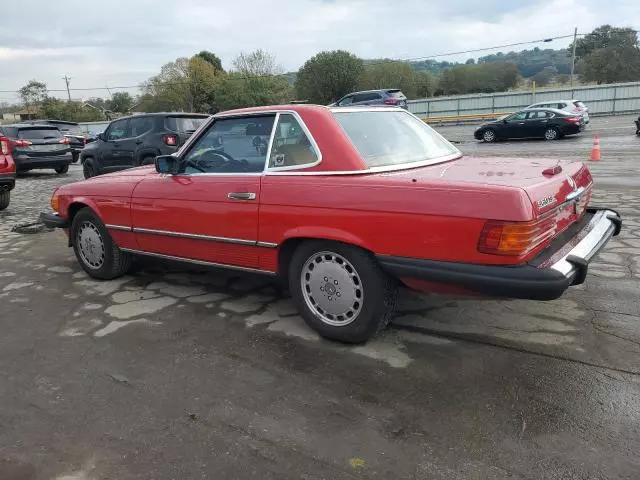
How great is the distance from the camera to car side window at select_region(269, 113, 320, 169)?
346 cm

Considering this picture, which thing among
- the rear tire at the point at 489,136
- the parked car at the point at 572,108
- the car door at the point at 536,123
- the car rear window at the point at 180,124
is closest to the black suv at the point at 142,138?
the car rear window at the point at 180,124

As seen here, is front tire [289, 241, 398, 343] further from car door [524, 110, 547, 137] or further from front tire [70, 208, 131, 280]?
car door [524, 110, 547, 137]

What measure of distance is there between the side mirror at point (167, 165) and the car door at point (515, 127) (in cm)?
1909

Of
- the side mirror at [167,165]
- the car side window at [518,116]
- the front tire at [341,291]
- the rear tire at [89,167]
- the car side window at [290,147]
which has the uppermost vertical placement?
the car side window at [518,116]

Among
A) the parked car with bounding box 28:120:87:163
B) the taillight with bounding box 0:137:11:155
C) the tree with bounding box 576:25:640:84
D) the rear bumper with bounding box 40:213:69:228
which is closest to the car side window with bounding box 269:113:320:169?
the rear bumper with bounding box 40:213:69:228

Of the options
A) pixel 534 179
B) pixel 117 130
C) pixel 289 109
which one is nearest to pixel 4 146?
pixel 117 130

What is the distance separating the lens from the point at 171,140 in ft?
33.3

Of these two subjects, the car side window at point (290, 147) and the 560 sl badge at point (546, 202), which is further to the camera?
the car side window at point (290, 147)

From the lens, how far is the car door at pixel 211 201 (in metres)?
3.66

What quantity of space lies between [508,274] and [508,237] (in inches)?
7.7

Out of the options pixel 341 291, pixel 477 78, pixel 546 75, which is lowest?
pixel 341 291

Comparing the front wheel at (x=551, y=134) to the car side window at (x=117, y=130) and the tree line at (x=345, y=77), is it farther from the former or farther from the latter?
the tree line at (x=345, y=77)

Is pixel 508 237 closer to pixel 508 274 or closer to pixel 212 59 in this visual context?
pixel 508 274

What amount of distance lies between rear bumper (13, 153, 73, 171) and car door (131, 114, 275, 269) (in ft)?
38.6
